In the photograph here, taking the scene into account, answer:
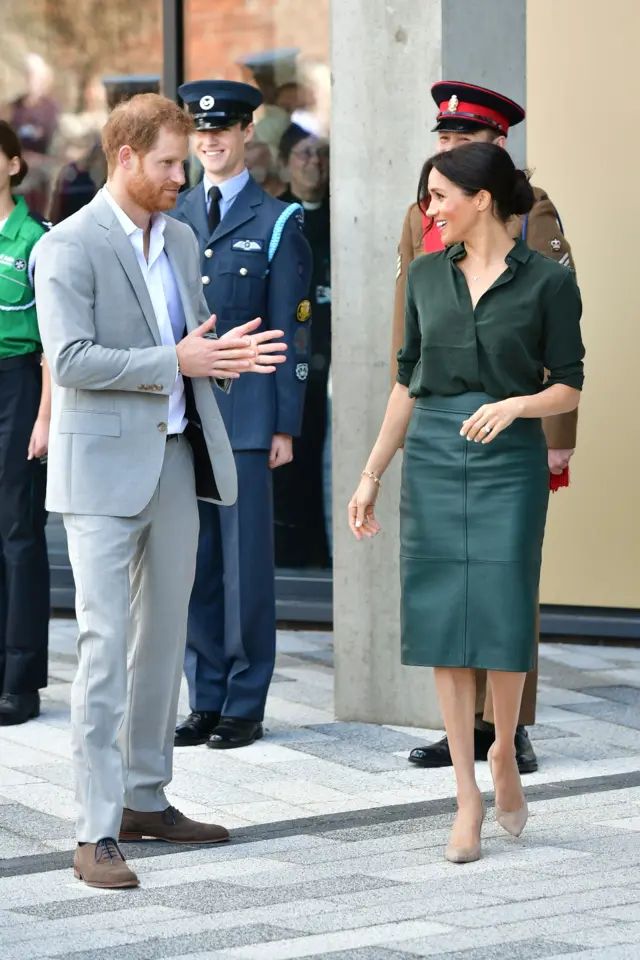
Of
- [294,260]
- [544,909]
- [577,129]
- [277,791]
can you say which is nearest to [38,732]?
[277,791]

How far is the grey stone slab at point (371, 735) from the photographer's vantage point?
21.0ft

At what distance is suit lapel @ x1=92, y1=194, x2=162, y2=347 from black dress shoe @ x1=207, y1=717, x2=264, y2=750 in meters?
1.91

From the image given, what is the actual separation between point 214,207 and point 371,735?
6.13 ft

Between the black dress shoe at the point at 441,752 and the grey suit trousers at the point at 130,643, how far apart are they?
1.22 metres

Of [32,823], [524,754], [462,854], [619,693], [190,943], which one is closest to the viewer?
[190,943]

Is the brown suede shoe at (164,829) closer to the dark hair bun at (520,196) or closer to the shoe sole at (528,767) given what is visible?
the shoe sole at (528,767)

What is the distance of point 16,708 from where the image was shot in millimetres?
6727

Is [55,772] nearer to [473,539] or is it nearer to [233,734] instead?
[233,734]

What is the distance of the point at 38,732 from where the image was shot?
661 centimetres

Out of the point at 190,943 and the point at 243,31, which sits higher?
the point at 243,31

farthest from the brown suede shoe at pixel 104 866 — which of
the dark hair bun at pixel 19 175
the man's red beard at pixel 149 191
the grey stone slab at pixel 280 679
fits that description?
the grey stone slab at pixel 280 679

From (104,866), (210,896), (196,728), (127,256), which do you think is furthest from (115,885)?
(196,728)

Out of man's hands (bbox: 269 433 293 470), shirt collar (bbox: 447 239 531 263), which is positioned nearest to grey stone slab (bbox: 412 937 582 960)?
shirt collar (bbox: 447 239 531 263)

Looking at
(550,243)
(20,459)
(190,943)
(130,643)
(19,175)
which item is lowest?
(190,943)
